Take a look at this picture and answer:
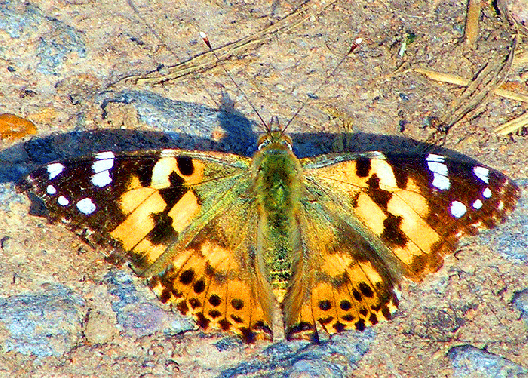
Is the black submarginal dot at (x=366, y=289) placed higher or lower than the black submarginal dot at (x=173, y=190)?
lower

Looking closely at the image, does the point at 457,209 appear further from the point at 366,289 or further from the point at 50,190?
the point at 50,190

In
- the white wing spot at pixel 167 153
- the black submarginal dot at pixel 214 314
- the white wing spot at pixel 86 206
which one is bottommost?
the black submarginal dot at pixel 214 314

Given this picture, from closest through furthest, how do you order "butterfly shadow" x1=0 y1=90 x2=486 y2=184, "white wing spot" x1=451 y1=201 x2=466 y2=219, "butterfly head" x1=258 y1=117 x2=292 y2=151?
"white wing spot" x1=451 y1=201 x2=466 y2=219 → "butterfly head" x1=258 y1=117 x2=292 y2=151 → "butterfly shadow" x1=0 y1=90 x2=486 y2=184

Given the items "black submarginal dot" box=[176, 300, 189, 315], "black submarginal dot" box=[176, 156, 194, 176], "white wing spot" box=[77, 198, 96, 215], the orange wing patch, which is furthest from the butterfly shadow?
"black submarginal dot" box=[176, 300, 189, 315]

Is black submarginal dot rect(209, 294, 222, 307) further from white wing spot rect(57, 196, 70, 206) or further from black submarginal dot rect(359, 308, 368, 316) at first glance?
white wing spot rect(57, 196, 70, 206)

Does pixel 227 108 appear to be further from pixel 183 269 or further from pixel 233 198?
pixel 183 269

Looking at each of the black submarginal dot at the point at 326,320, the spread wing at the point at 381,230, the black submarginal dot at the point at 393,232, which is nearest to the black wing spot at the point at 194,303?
the spread wing at the point at 381,230

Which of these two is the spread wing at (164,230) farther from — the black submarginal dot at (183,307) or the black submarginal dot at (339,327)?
the black submarginal dot at (339,327)

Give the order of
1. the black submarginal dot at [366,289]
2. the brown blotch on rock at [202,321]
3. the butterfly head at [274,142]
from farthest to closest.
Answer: the butterfly head at [274,142]
the black submarginal dot at [366,289]
the brown blotch on rock at [202,321]

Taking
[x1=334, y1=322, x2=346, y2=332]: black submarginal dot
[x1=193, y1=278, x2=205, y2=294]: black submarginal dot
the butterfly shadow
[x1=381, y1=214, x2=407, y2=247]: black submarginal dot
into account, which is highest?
the butterfly shadow
